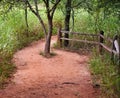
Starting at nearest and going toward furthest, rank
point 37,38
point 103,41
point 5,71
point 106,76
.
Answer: point 106,76
point 5,71
point 103,41
point 37,38

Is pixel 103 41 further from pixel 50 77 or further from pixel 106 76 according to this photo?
pixel 106 76

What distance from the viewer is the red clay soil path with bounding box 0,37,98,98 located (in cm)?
806

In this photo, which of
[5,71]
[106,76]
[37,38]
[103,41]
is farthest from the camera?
[37,38]

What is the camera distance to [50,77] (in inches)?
391

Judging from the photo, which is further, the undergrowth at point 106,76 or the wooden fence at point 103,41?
the wooden fence at point 103,41

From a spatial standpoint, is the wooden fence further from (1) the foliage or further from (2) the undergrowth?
(1) the foliage

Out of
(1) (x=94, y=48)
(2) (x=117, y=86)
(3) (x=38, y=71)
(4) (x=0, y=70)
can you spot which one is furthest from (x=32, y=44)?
(2) (x=117, y=86)

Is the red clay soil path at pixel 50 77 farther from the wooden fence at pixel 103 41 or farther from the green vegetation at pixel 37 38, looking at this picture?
the wooden fence at pixel 103 41

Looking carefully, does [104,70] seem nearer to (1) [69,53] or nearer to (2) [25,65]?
(2) [25,65]

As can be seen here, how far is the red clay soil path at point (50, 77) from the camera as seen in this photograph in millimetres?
8062

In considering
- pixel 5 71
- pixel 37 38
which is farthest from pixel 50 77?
pixel 37 38

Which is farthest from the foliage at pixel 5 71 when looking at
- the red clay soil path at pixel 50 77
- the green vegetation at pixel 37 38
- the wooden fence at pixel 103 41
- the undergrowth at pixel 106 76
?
the wooden fence at pixel 103 41

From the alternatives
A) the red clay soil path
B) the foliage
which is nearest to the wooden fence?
the red clay soil path

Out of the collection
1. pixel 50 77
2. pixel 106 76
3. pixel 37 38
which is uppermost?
pixel 37 38
